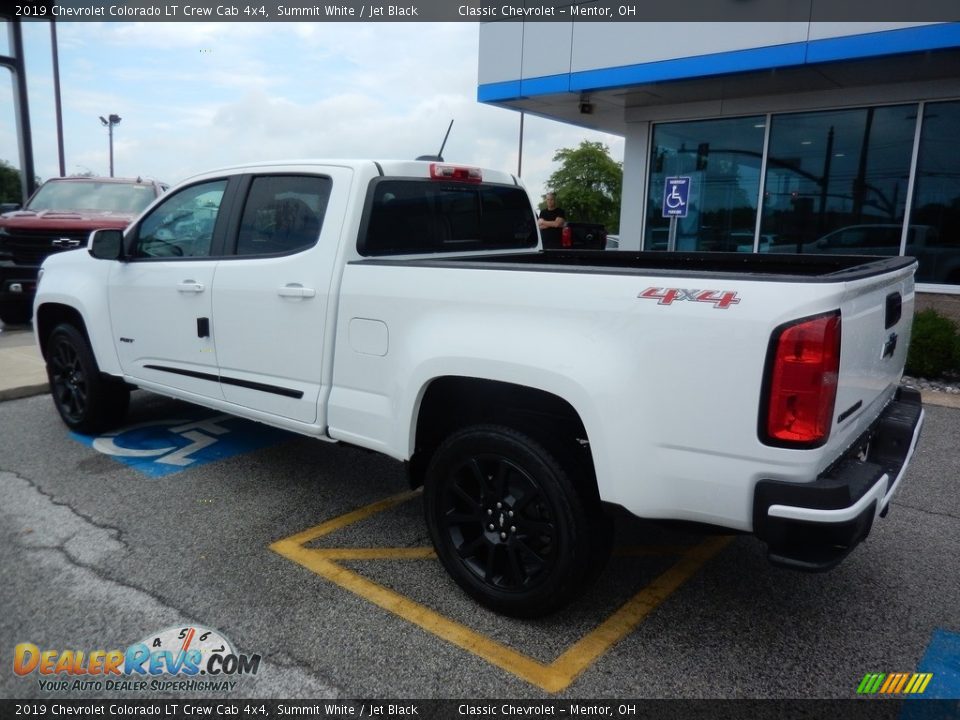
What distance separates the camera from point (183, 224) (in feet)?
14.5

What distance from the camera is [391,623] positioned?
2930 millimetres

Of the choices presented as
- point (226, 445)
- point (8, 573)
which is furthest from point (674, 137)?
point (8, 573)

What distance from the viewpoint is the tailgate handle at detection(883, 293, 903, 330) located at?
9.24 ft

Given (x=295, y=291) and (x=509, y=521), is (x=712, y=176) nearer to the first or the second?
(x=295, y=291)

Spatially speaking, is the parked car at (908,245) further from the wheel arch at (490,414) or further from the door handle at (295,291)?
the door handle at (295,291)

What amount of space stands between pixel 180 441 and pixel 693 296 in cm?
416

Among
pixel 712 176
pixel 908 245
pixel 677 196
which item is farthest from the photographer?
pixel 712 176

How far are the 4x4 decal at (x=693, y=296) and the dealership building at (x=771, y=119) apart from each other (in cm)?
732

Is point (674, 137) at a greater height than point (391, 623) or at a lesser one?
greater

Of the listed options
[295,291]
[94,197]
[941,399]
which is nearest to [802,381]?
[295,291]

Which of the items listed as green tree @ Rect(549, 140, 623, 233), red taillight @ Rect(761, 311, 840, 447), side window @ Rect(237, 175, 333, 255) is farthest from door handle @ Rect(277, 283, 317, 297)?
green tree @ Rect(549, 140, 623, 233)

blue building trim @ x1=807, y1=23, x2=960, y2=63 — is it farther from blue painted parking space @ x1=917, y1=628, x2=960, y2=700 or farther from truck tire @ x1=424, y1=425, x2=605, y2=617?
truck tire @ x1=424, y1=425, x2=605, y2=617

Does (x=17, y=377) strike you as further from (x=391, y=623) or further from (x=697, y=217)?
(x=697, y=217)

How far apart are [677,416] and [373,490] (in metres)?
2.52
